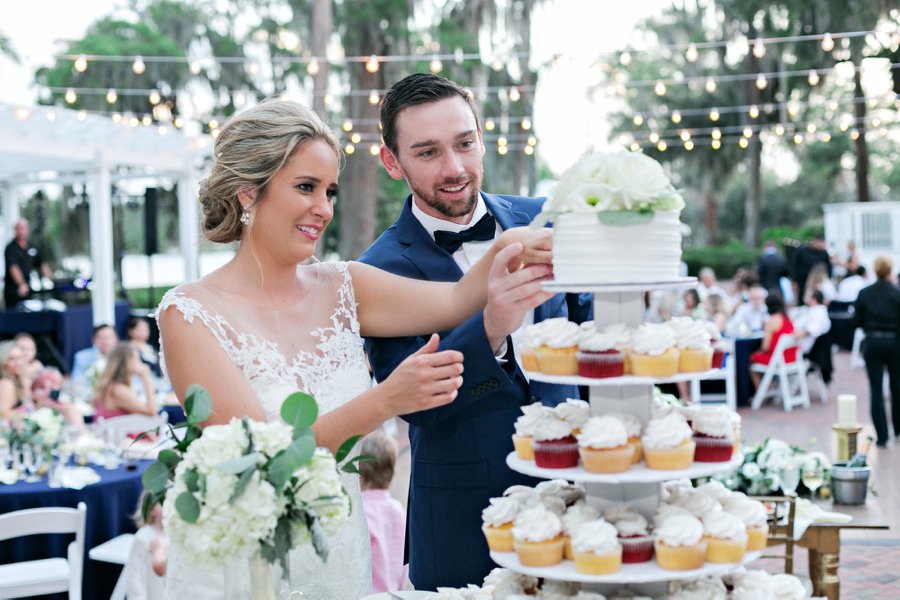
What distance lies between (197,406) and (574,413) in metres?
0.82

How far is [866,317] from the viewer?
11.5 metres

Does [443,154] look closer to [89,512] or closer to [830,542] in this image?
[830,542]

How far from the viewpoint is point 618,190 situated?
2129 mm

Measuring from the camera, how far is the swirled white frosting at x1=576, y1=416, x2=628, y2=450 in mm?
2076

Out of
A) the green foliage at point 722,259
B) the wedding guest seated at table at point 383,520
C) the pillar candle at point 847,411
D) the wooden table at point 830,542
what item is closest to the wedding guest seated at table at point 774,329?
the pillar candle at point 847,411

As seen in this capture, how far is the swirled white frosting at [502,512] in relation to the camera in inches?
89.0

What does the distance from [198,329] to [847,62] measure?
1030 inches

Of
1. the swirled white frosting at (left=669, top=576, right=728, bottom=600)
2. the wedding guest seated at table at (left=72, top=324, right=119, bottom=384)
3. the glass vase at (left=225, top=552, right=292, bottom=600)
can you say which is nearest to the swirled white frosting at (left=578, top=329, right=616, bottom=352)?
the swirled white frosting at (left=669, top=576, right=728, bottom=600)

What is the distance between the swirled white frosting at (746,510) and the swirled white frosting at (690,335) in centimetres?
35

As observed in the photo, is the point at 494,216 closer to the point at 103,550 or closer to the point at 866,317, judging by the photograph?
the point at 103,550

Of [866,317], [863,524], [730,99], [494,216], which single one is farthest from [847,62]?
[494,216]

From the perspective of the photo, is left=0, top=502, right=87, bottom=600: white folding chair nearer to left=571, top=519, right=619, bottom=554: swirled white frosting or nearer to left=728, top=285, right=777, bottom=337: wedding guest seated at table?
left=571, top=519, right=619, bottom=554: swirled white frosting

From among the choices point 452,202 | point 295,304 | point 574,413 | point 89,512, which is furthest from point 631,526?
point 89,512

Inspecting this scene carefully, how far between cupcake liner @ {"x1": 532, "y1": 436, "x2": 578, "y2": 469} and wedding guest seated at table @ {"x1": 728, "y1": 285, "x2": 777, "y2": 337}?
13370 millimetres
